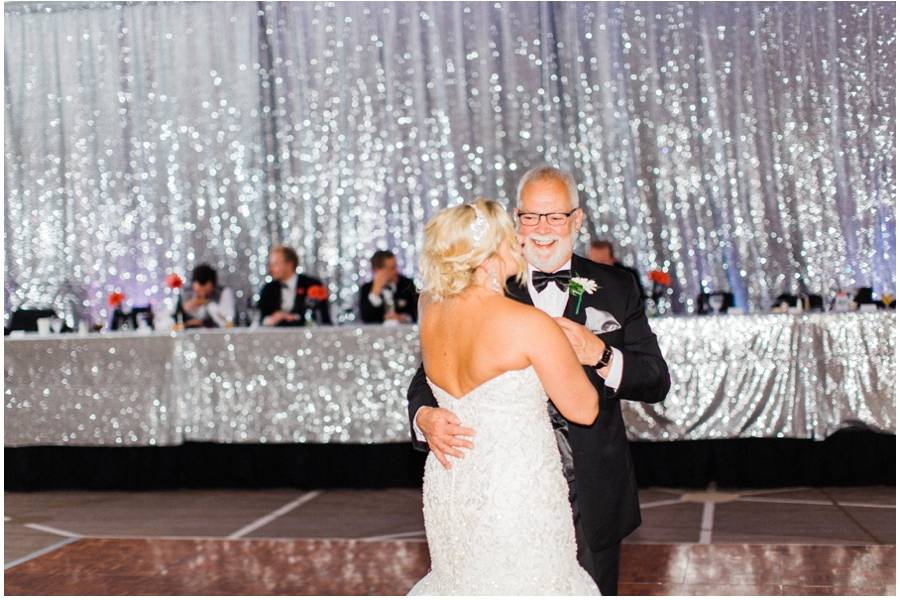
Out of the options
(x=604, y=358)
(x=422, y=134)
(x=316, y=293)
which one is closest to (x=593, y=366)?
(x=604, y=358)

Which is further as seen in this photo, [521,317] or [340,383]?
[340,383]

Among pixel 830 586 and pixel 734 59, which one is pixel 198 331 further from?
pixel 734 59

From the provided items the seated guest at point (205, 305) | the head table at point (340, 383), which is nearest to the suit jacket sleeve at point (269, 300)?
the seated guest at point (205, 305)

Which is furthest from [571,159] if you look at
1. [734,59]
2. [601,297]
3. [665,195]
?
[601,297]

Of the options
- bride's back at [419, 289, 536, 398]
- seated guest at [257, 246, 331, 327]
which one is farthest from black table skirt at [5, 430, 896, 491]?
bride's back at [419, 289, 536, 398]

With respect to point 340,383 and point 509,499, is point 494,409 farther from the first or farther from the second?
point 340,383

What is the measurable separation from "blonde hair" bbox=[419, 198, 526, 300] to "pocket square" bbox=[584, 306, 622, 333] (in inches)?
19.1

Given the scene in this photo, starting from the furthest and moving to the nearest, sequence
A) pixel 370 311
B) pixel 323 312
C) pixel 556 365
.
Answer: pixel 323 312, pixel 370 311, pixel 556 365

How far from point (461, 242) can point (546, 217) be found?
58 centimetres

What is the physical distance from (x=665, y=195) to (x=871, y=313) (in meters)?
3.30

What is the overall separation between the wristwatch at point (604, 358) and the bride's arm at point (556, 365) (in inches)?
9.7

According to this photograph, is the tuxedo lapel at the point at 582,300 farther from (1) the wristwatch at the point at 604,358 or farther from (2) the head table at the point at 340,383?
(2) the head table at the point at 340,383

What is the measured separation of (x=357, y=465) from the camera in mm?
6594

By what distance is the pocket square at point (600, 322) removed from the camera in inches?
109
